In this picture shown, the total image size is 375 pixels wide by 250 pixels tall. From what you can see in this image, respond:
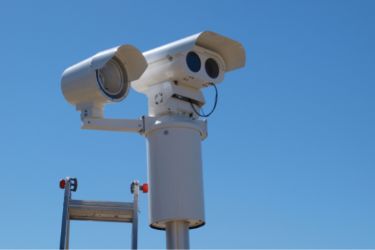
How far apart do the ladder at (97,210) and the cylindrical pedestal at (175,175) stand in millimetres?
682

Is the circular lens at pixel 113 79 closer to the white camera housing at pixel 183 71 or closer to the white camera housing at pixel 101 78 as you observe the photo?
the white camera housing at pixel 101 78

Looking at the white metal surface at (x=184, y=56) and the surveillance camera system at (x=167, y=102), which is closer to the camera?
the surveillance camera system at (x=167, y=102)

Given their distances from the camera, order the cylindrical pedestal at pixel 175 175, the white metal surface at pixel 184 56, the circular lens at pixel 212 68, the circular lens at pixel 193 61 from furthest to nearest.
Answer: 1. the circular lens at pixel 212 68
2. the circular lens at pixel 193 61
3. the white metal surface at pixel 184 56
4. the cylindrical pedestal at pixel 175 175

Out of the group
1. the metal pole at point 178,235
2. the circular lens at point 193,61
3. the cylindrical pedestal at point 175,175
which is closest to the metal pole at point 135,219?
the cylindrical pedestal at point 175,175

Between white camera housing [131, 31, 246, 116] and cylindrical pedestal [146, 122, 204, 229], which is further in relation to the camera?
white camera housing [131, 31, 246, 116]

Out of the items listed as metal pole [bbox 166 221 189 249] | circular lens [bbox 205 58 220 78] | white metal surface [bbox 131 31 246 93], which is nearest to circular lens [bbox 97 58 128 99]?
white metal surface [bbox 131 31 246 93]

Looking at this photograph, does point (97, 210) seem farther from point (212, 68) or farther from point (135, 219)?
point (212, 68)

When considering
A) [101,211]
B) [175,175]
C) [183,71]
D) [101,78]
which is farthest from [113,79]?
[101,211]

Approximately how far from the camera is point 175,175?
661 centimetres

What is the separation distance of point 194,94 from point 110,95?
0.94 meters

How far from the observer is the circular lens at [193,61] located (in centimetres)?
711

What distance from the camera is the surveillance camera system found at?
6599 mm

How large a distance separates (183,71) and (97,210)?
5.93ft

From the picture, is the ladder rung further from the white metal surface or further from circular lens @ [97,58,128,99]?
the white metal surface
